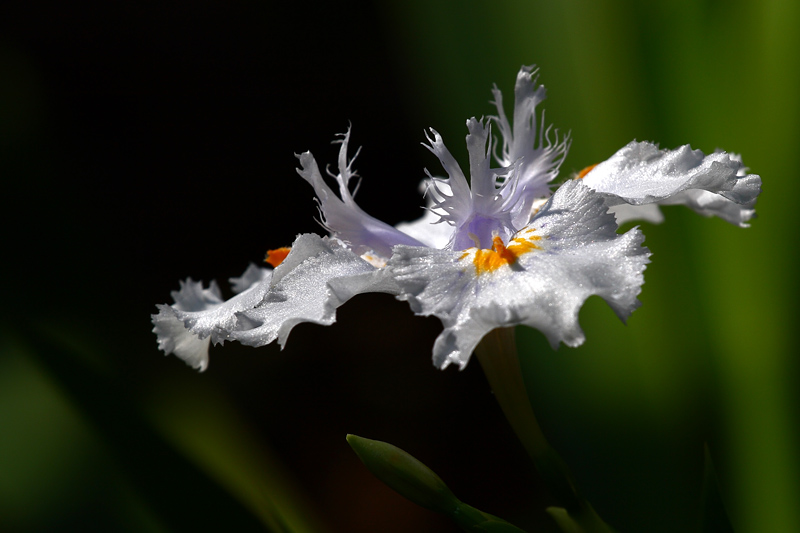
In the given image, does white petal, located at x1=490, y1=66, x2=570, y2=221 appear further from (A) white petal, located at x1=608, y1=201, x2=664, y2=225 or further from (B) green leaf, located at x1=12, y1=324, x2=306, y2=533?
(B) green leaf, located at x1=12, y1=324, x2=306, y2=533

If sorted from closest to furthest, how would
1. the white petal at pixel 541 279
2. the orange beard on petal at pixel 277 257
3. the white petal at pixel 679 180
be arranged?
the white petal at pixel 541 279 < the white petal at pixel 679 180 < the orange beard on petal at pixel 277 257

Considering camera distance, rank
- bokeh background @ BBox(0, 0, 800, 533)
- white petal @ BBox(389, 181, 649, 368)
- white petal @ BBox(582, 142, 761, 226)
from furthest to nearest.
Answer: bokeh background @ BBox(0, 0, 800, 533) < white petal @ BBox(582, 142, 761, 226) < white petal @ BBox(389, 181, 649, 368)

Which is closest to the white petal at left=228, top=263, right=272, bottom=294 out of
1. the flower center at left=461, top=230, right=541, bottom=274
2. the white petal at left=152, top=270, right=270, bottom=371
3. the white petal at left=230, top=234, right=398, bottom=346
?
the white petal at left=152, top=270, right=270, bottom=371

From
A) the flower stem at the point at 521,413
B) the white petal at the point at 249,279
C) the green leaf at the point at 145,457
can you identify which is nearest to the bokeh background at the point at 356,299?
the green leaf at the point at 145,457

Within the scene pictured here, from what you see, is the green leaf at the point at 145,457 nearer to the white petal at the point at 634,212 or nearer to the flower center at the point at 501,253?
the flower center at the point at 501,253

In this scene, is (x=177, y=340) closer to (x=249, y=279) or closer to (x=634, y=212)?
(x=249, y=279)

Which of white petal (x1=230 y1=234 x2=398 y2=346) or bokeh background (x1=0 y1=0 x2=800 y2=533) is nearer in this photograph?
white petal (x1=230 y1=234 x2=398 y2=346)
